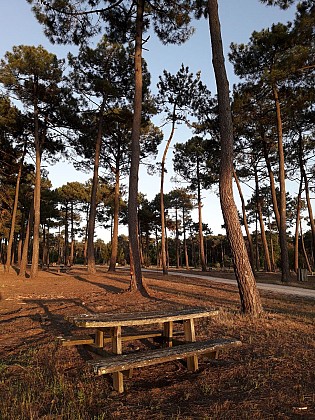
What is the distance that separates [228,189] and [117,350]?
4.28 meters

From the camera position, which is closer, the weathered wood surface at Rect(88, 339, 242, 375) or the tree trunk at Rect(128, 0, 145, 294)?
the weathered wood surface at Rect(88, 339, 242, 375)

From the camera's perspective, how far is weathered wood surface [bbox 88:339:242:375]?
2932 mm

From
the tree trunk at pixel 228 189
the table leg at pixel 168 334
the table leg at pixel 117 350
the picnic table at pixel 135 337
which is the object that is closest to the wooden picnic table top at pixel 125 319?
the picnic table at pixel 135 337

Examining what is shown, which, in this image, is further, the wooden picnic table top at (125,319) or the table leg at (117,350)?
the wooden picnic table top at (125,319)

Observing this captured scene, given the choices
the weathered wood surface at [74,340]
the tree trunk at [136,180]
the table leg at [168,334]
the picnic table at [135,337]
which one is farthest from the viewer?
the tree trunk at [136,180]

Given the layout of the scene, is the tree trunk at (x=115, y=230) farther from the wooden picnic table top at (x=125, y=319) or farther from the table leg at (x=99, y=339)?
the wooden picnic table top at (x=125, y=319)

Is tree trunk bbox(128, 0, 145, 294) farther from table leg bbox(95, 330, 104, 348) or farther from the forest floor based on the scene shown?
table leg bbox(95, 330, 104, 348)

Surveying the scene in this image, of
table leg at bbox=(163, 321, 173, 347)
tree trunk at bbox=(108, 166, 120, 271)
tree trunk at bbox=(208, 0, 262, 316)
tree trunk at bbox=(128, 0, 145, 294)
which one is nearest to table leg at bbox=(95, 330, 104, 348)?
table leg at bbox=(163, 321, 173, 347)

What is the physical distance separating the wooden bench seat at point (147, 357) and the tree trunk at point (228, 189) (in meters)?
2.57

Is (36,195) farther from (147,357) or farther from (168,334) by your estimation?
(147,357)

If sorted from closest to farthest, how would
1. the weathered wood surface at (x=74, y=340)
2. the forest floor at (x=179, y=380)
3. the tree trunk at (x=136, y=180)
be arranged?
the forest floor at (x=179, y=380) < the weathered wood surface at (x=74, y=340) < the tree trunk at (x=136, y=180)

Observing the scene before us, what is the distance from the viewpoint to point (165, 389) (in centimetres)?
314

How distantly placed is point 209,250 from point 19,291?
5168 centimetres

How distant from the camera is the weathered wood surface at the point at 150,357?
2932mm
